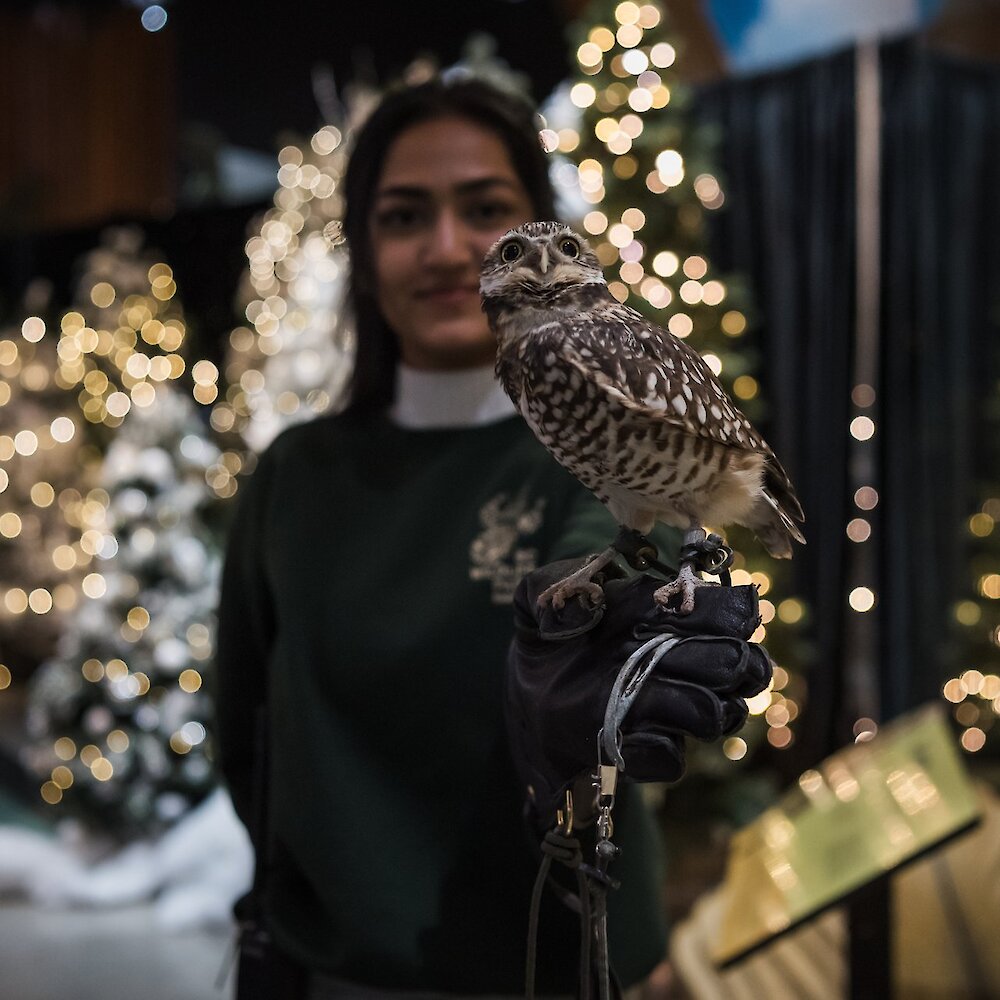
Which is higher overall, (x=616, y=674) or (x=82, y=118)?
(x=82, y=118)

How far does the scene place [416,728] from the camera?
4.06ft

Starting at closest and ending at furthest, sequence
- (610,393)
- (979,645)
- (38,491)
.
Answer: (610,393)
(979,645)
(38,491)

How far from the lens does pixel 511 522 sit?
1219mm

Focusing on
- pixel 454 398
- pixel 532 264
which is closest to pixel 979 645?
pixel 454 398

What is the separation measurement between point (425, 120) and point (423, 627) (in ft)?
1.71

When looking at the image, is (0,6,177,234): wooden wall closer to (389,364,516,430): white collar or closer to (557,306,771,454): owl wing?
(389,364,516,430): white collar

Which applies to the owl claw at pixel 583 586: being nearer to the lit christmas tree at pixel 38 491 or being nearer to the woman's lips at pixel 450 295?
the woman's lips at pixel 450 295

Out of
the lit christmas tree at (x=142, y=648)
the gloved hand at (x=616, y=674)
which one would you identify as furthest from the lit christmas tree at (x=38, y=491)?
the gloved hand at (x=616, y=674)

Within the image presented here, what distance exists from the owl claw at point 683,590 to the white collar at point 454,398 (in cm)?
54

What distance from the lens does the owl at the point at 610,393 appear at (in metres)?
0.77

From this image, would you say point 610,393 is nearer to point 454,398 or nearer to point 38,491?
point 454,398

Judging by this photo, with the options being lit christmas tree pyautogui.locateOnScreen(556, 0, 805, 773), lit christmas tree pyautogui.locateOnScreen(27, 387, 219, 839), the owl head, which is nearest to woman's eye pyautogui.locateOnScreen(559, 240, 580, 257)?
the owl head

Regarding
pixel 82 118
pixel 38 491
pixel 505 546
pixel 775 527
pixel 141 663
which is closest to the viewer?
pixel 775 527

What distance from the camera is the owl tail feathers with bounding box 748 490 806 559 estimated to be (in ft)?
2.80
